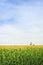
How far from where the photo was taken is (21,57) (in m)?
24.6

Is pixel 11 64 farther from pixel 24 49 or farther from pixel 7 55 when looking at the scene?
pixel 24 49

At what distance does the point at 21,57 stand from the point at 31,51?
165 cm

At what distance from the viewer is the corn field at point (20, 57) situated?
79.5ft

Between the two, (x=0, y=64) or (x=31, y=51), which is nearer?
(x=0, y=64)

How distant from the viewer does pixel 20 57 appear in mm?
24562

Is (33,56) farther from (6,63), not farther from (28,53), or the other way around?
(6,63)

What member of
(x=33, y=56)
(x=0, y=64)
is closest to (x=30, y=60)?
(x=33, y=56)

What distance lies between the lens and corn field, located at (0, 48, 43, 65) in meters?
24.2

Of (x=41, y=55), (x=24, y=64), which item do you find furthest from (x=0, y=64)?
(x=41, y=55)

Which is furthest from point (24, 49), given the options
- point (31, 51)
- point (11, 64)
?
point (11, 64)

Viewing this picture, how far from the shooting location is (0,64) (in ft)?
78.3

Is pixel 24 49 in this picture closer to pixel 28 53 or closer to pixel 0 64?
pixel 28 53

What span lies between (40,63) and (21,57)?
172 cm

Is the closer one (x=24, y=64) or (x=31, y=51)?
(x=24, y=64)
